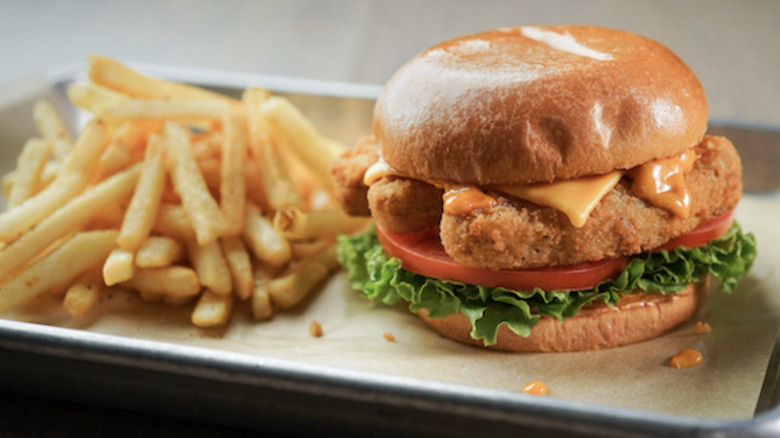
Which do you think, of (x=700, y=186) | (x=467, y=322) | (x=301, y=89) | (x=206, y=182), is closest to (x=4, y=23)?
(x=301, y=89)

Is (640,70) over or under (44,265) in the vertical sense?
over

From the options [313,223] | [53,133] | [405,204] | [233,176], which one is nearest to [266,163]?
[233,176]

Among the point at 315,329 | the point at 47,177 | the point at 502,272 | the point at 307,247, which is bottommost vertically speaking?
the point at 315,329

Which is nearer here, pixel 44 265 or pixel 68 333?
pixel 68 333

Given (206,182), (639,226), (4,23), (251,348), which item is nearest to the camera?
(639,226)

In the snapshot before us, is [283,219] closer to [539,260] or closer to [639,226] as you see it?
[539,260]

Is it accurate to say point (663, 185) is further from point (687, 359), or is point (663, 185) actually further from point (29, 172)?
point (29, 172)
